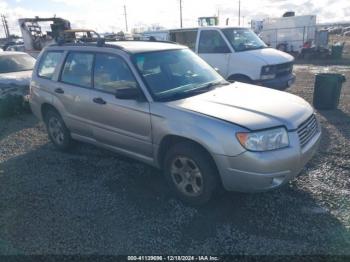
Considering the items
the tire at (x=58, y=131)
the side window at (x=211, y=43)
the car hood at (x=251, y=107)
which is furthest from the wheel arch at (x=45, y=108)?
the side window at (x=211, y=43)

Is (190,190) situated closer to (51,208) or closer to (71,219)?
(71,219)

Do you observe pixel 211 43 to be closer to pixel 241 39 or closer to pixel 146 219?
pixel 241 39

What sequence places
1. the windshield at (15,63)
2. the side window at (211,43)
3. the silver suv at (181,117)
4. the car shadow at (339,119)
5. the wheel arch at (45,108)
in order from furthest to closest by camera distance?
the windshield at (15,63), the side window at (211,43), the car shadow at (339,119), the wheel arch at (45,108), the silver suv at (181,117)

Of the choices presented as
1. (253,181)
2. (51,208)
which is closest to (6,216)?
(51,208)

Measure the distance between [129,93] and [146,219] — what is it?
1503 millimetres

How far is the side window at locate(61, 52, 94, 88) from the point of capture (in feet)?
15.5

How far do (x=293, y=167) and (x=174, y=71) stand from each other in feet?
6.63

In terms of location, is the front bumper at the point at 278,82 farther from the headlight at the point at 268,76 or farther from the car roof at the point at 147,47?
the car roof at the point at 147,47

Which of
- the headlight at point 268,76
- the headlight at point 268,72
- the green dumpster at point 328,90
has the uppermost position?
the headlight at point 268,72

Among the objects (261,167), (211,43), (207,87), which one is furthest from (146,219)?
(211,43)

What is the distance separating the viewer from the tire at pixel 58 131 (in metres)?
5.51

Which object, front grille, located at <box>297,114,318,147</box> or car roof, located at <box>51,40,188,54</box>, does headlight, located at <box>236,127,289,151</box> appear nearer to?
front grille, located at <box>297,114,318,147</box>

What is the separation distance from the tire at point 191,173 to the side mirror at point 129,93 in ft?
2.56

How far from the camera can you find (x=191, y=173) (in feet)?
12.3
